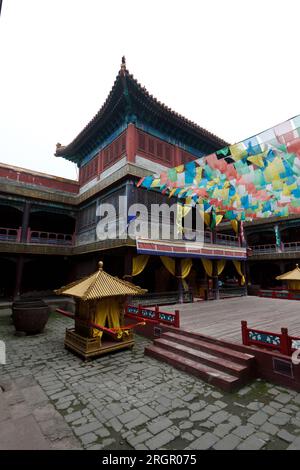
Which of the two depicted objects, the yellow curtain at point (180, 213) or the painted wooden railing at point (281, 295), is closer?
the yellow curtain at point (180, 213)

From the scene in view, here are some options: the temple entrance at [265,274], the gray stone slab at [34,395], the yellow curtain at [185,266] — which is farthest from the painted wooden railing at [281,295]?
the gray stone slab at [34,395]

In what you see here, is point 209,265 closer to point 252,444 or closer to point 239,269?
point 239,269

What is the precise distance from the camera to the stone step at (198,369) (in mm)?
4541

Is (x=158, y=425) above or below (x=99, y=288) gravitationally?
below

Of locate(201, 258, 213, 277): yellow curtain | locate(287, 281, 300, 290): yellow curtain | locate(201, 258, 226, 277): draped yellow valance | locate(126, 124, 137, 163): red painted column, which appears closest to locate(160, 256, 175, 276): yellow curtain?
locate(201, 258, 226, 277): draped yellow valance

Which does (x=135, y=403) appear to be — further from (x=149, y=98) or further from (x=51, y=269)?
(x=51, y=269)

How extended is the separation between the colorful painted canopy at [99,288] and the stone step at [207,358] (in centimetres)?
173

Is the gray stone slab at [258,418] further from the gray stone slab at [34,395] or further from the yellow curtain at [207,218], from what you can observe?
the yellow curtain at [207,218]

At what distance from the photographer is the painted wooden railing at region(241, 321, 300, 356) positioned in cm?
475

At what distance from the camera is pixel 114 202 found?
11914 mm

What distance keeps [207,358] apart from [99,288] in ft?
10.7

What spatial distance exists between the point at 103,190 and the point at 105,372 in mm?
9415

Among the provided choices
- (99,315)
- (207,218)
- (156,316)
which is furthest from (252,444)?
(207,218)

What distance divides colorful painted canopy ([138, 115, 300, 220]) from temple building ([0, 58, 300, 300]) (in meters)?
2.44
